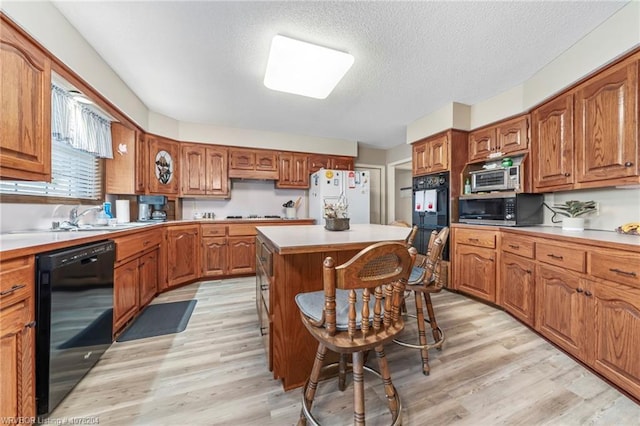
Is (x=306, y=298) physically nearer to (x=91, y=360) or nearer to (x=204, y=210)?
(x=91, y=360)

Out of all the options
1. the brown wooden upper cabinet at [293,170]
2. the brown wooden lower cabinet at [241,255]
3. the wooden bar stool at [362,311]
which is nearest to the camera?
the wooden bar stool at [362,311]

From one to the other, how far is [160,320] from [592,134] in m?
4.08

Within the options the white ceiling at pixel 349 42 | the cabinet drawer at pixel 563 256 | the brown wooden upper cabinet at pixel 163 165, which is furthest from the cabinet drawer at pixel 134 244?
the cabinet drawer at pixel 563 256

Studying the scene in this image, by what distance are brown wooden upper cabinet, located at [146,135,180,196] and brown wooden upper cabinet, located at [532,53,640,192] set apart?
4568 millimetres

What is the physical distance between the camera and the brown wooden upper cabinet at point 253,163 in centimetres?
399

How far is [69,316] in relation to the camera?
136cm

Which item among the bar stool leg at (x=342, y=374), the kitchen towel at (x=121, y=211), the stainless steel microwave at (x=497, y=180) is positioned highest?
the stainless steel microwave at (x=497, y=180)

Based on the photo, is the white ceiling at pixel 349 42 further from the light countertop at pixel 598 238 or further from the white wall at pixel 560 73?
the light countertop at pixel 598 238

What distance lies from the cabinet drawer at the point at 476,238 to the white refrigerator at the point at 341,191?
1.55m

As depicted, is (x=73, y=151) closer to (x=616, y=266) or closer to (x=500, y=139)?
(x=616, y=266)

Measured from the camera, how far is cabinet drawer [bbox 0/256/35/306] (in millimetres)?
1027

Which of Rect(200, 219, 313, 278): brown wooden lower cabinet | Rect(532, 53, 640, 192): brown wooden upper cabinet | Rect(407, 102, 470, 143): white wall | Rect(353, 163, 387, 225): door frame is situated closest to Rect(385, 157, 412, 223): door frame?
Rect(353, 163, 387, 225): door frame

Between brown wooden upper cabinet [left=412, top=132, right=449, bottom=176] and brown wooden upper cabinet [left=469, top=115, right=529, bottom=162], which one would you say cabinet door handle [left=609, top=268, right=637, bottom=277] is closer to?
brown wooden upper cabinet [left=469, top=115, right=529, bottom=162]

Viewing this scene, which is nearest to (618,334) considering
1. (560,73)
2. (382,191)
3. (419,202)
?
(560,73)
